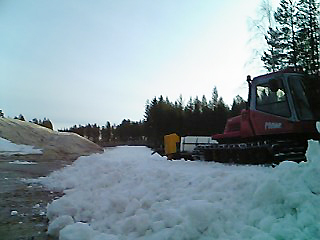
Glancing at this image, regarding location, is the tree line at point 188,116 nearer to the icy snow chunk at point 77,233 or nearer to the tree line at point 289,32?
the tree line at point 289,32

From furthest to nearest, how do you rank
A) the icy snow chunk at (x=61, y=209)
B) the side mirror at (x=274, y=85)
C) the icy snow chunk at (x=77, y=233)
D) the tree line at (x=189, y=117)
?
1. the tree line at (x=189, y=117)
2. the side mirror at (x=274, y=85)
3. the icy snow chunk at (x=61, y=209)
4. the icy snow chunk at (x=77, y=233)

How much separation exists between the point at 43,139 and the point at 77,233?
21844 mm

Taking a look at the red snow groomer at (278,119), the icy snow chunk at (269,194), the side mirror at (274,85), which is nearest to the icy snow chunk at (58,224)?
the icy snow chunk at (269,194)

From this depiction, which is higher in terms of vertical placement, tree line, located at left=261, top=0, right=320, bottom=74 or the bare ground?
tree line, located at left=261, top=0, right=320, bottom=74

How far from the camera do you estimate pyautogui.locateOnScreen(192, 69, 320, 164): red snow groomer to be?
662 cm

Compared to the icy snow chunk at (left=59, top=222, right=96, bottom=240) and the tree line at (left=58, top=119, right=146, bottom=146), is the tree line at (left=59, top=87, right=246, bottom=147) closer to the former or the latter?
the tree line at (left=58, top=119, right=146, bottom=146)

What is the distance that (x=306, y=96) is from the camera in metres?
6.98

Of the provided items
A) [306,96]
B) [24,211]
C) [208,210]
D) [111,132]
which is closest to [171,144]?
[306,96]

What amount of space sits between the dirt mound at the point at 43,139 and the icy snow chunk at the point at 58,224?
17314 mm

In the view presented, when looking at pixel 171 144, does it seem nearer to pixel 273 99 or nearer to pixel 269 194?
pixel 273 99

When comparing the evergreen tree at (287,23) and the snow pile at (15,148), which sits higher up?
the evergreen tree at (287,23)

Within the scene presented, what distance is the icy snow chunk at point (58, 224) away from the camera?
127 inches

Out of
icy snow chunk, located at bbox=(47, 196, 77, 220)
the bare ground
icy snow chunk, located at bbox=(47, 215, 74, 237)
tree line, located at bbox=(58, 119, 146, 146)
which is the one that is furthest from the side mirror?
tree line, located at bbox=(58, 119, 146, 146)

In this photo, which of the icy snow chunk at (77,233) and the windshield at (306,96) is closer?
the icy snow chunk at (77,233)
